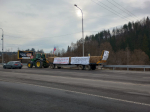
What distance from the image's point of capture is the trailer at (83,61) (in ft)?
77.0

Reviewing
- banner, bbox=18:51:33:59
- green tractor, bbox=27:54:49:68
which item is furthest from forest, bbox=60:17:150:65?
green tractor, bbox=27:54:49:68

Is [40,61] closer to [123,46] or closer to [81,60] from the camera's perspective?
[81,60]

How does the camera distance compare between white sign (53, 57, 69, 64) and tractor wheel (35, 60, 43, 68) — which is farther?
tractor wheel (35, 60, 43, 68)

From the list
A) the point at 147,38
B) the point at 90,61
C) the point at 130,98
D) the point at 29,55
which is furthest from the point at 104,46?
the point at 130,98

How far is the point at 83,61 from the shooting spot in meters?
24.5

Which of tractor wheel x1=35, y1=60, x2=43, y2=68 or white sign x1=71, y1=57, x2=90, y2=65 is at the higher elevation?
white sign x1=71, y1=57, x2=90, y2=65

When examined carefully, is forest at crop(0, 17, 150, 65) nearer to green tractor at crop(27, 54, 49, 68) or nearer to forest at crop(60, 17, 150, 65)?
forest at crop(60, 17, 150, 65)

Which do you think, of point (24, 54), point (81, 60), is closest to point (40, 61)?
point (81, 60)

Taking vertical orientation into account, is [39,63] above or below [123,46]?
below

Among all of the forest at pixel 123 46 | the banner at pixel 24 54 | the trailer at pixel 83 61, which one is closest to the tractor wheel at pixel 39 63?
the trailer at pixel 83 61

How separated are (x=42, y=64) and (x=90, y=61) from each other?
32.8ft

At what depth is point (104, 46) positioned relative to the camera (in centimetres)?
6575

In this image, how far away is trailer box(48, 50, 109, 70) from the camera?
924 inches

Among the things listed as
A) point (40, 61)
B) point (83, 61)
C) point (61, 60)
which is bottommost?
point (40, 61)
